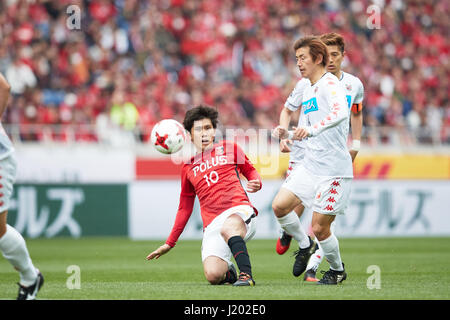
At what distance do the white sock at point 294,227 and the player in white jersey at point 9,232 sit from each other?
110 inches

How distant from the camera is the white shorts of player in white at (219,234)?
6969 mm

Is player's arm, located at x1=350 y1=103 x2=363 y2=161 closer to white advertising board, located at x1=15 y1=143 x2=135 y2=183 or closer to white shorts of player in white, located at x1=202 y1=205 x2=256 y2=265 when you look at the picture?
white shorts of player in white, located at x1=202 y1=205 x2=256 y2=265

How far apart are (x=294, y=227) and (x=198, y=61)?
11146 mm

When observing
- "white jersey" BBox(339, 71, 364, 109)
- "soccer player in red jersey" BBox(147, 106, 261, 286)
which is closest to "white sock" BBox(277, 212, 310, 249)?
"soccer player in red jersey" BBox(147, 106, 261, 286)

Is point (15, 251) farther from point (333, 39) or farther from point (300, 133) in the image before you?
point (333, 39)

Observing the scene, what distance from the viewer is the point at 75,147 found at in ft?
49.5

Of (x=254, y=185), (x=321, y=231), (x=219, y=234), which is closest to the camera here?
(x=254, y=185)

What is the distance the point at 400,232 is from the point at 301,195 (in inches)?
360

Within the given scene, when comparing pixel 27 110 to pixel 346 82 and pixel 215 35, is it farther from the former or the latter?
pixel 346 82

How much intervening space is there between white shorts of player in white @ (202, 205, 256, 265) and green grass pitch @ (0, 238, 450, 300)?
1.06 ft

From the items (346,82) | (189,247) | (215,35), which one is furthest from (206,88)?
(346,82)

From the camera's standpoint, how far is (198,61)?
18281mm

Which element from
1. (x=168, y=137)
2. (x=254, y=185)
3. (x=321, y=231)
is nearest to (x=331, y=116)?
(x=254, y=185)

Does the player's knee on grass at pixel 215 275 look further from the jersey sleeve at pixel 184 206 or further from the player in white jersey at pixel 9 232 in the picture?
the player in white jersey at pixel 9 232
